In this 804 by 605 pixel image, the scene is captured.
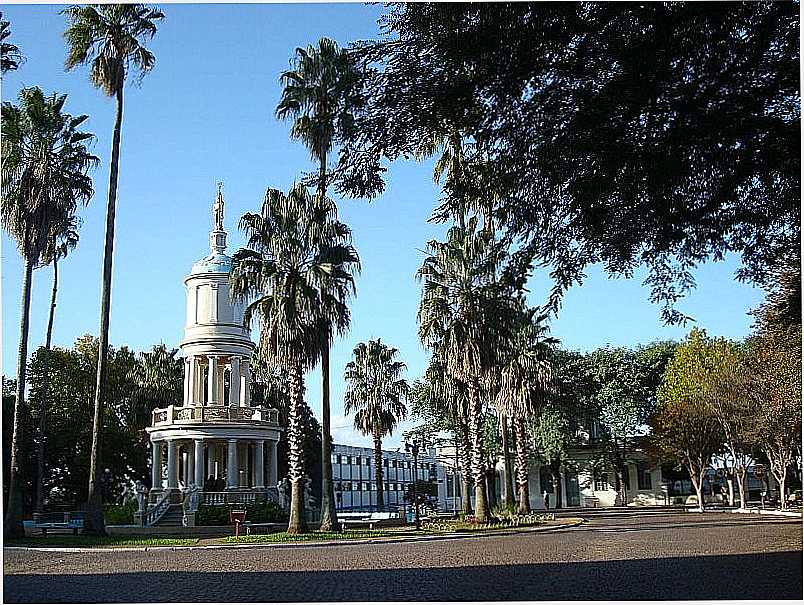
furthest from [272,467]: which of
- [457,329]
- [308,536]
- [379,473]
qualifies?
[379,473]

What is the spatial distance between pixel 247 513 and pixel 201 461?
113cm

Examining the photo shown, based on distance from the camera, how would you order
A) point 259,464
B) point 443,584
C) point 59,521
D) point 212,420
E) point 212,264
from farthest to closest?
point 259,464
point 212,264
point 212,420
point 59,521
point 443,584

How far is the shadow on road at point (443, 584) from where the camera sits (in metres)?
6.94

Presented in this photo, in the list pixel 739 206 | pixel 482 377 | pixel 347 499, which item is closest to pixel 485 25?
pixel 739 206

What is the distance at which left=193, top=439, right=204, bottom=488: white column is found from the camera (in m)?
12.5

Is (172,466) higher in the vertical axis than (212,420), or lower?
lower

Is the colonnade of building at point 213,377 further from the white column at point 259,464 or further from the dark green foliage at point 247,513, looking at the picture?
the dark green foliage at point 247,513

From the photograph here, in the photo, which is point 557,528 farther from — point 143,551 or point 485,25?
point 485,25

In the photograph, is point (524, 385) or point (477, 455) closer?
point (477, 455)

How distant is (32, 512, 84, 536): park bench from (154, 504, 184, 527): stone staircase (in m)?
1.03

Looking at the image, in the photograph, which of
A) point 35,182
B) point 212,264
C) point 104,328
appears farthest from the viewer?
point 212,264

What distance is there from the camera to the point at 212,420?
1274cm

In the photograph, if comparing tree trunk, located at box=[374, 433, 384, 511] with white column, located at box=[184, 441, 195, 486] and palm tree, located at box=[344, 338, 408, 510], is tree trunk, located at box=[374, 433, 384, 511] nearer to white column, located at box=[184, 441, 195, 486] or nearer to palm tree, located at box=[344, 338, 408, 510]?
palm tree, located at box=[344, 338, 408, 510]

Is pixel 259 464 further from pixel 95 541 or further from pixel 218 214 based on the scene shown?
pixel 218 214
